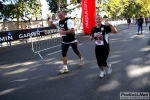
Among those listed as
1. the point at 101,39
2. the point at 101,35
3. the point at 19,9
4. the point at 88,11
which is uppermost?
the point at 19,9

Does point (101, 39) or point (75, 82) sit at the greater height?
point (101, 39)

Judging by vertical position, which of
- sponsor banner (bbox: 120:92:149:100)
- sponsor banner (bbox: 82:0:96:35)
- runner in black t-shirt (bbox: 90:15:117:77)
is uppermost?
sponsor banner (bbox: 82:0:96:35)

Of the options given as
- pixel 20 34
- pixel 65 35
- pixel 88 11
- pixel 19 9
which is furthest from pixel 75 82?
pixel 19 9

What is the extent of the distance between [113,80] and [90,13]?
14.4 m

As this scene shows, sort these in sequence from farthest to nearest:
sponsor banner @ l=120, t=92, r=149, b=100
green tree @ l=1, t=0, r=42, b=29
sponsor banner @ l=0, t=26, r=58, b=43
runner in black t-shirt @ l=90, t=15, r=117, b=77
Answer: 1. green tree @ l=1, t=0, r=42, b=29
2. sponsor banner @ l=0, t=26, r=58, b=43
3. runner in black t-shirt @ l=90, t=15, r=117, b=77
4. sponsor banner @ l=120, t=92, r=149, b=100

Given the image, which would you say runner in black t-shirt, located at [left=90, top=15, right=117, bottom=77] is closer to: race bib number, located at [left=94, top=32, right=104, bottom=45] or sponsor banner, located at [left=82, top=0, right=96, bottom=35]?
race bib number, located at [left=94, top=32, right=104, bottom=45]

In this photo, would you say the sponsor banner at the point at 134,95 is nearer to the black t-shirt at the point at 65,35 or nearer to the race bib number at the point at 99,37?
the race bib number at the point at 99,37

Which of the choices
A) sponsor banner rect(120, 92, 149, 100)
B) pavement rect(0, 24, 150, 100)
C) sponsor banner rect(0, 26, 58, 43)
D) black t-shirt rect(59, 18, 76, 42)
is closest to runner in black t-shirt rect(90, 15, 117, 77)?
pavement rect(0, 24, 150, 100)

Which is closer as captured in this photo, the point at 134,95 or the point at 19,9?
the point at 134,95

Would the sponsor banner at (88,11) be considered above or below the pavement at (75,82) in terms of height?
above

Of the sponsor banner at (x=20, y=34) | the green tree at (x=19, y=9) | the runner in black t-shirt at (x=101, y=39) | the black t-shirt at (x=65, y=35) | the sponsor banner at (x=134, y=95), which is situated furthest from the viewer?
the green tree at (x=19, y=9)

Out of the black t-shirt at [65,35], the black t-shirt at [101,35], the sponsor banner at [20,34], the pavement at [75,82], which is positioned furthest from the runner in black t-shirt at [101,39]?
the sponsor banner at [20,34]

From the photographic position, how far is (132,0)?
63.9m

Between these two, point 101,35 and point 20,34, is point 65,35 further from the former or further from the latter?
point 20,34
